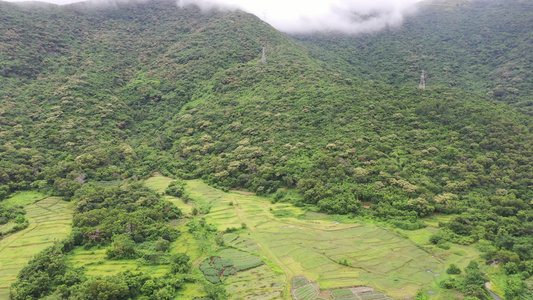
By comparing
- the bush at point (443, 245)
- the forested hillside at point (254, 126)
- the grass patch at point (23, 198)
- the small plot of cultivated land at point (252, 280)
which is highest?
the forested hillside at point (254, 126)

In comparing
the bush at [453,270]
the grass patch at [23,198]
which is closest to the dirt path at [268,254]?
the bush at [453,270]

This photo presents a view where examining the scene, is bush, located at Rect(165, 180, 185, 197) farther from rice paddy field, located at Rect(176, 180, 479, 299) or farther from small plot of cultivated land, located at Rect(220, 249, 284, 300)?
small plot of cultivated land, located at Rect(220, 249, 284, 300)

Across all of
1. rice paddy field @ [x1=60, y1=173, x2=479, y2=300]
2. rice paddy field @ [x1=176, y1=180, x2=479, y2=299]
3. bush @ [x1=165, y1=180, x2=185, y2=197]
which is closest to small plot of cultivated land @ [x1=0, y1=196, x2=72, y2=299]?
rice paddy field @ [x1=60, y1=173, x2=479, y2=300]

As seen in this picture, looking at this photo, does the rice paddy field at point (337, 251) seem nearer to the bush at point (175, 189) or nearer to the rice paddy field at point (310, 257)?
the rice paddy field at point (310, 257)

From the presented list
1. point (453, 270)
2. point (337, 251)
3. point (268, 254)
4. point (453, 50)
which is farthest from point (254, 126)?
point (453, 50)

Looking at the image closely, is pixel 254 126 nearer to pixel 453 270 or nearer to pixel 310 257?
pixel 310 257
